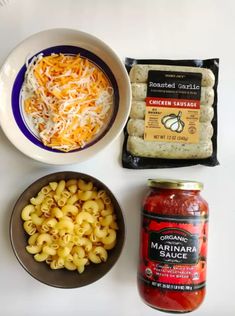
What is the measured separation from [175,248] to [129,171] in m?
0.22

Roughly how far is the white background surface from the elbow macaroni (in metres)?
0.06

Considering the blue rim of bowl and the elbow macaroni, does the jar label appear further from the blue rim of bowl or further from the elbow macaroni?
the blue rim of bowl

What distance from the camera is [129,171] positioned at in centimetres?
94

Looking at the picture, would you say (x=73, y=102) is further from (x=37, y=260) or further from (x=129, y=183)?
(x=37, y=260)

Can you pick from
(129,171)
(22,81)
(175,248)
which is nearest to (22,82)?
(22,81)

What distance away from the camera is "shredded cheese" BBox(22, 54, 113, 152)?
2.85 ft

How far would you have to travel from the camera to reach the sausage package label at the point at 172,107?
929mm

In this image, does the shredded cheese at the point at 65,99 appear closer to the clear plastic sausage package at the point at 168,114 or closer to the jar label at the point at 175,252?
the clear plastic sausage package at the point at 168,114

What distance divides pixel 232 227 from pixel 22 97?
577mm

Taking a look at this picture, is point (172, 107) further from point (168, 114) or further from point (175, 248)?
point (175, 248)

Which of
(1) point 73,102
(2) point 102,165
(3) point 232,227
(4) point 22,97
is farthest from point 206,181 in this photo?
(4) point 22,97

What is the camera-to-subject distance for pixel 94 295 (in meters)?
0.93

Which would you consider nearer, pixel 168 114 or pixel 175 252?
pixel 175 252

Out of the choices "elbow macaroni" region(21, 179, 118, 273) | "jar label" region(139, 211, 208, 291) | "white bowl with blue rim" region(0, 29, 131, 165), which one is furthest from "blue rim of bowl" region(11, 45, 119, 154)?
"jar label" region(139, 211, 208, 291)
